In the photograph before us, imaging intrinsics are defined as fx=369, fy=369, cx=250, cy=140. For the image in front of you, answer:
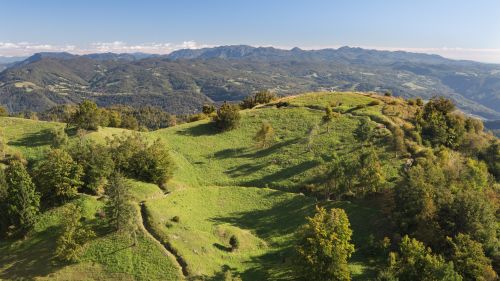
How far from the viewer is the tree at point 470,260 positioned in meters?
45.4

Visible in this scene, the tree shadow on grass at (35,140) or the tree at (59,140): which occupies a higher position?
the tree at (59,140)

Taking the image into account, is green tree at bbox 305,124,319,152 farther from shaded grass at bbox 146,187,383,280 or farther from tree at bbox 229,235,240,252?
tree at bbox 229,235,240,252

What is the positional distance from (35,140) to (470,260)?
79.6 meters

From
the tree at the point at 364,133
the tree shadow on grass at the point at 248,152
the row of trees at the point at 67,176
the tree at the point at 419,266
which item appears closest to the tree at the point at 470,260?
the tree at the point at 419,266

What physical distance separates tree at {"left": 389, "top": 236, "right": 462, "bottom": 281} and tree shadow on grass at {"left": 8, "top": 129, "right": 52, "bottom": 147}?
68253 millimetres

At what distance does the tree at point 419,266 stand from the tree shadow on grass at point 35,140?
68.3 meters

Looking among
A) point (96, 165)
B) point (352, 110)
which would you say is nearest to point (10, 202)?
point (96, 165)

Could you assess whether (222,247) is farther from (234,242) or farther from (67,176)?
(67,176)

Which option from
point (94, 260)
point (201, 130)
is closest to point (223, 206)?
point (94, 260)

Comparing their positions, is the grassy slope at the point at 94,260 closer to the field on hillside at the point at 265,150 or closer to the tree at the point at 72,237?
the tree at the point at 72,237

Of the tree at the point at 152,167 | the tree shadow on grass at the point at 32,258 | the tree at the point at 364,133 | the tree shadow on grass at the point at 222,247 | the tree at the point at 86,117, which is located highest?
the tree at the point at 86,117

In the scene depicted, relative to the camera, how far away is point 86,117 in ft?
267

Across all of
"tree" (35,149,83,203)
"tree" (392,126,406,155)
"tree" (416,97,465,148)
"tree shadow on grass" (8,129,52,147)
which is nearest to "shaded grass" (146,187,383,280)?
"tree" (35,149,83,203)

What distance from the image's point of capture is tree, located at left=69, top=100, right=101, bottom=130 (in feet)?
266
